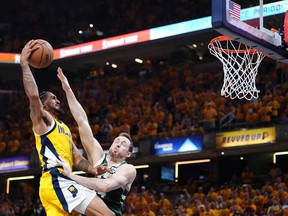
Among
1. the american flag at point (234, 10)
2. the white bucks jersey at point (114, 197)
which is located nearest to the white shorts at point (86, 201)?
the white bucks jersey at point (114, 197)

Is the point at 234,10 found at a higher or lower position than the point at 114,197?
higher

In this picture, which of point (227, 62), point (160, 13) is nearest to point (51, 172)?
point (227, 62)

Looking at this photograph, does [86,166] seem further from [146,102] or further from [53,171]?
[146,102]

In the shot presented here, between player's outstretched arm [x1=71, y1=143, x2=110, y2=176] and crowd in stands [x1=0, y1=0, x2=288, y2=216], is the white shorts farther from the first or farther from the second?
crowd in stands [x1=0, y1=0, x2=288, y2=216]

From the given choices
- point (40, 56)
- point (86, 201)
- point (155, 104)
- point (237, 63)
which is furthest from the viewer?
point (155, 104)

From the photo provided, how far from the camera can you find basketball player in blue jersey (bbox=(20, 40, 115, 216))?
6.11 meters

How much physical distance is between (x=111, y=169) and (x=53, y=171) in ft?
1.76

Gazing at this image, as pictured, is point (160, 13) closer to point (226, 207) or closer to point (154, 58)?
point (154, 58)

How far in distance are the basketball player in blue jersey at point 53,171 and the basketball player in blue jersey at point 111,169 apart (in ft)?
0.47

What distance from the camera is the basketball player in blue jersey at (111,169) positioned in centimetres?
597

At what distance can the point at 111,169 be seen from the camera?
20.6 feet

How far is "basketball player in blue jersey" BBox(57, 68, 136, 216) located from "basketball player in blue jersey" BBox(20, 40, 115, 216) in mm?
142

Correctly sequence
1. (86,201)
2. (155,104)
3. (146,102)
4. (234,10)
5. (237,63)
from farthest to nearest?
1. (146,102)
2. (155,104)
3. (237,63)
4. (234,10)
5. (86,201)

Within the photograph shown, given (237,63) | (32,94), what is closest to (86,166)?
(32,94)
